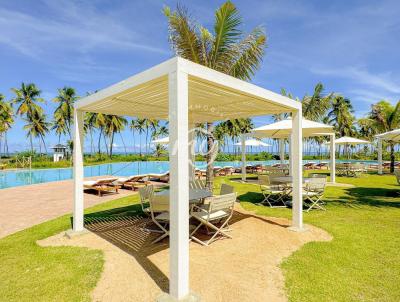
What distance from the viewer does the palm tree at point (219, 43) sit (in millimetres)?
8836

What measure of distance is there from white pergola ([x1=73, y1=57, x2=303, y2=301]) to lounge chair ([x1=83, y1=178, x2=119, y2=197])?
19.8 feet

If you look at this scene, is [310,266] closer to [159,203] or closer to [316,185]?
[159,203]

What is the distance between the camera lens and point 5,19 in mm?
10445

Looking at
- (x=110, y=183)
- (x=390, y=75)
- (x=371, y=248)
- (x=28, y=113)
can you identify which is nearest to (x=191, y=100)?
(x=371, y=248)

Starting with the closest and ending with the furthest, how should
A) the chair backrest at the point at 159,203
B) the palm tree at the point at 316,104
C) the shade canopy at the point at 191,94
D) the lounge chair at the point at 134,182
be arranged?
the shade canopy at the point at 191,94 → the chair backrest at the point at 159,203 → the lounge chair at the point at 134,182 → the palm tree at the point at 316,104

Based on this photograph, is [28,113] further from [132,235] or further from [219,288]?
[219,288]

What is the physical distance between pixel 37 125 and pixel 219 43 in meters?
40.9

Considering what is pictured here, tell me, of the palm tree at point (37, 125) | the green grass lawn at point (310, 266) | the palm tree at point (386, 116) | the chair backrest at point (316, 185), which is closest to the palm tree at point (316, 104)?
the palm tree at point (386, 116)

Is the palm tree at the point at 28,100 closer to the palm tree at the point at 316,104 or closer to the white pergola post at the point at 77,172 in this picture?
the palm tree at the point at 316,104

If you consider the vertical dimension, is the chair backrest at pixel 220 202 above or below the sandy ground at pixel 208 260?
above

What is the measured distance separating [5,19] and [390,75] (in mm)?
30844

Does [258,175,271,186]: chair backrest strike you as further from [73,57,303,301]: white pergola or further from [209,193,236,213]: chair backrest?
[209,193,236,213]: chair backrest

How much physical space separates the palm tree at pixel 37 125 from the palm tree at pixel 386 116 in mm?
45705

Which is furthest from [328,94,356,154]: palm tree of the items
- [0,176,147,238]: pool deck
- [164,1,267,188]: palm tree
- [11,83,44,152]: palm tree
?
[11,83,44,152]: palm tree
